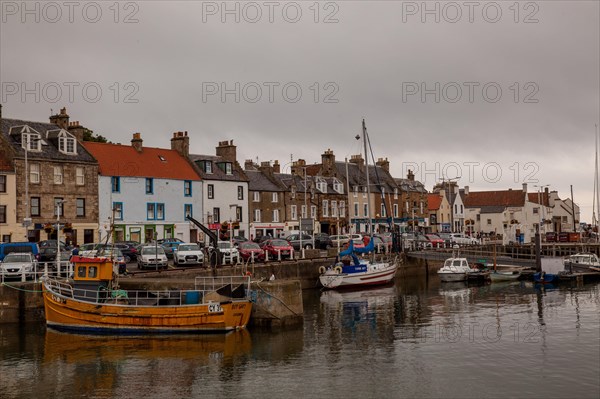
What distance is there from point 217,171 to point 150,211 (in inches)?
416

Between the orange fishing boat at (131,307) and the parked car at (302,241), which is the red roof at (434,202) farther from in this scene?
the orange fishing boat at (131,307)

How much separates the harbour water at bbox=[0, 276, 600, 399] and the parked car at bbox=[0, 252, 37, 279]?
3.50m

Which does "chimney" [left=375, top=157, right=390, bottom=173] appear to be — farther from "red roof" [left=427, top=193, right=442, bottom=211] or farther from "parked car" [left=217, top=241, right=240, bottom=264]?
"parked car" [left=217, top=241, right=240, bottom=264]

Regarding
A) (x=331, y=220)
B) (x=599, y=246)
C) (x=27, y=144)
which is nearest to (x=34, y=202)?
(x=27, y=144)

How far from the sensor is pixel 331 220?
8988cm

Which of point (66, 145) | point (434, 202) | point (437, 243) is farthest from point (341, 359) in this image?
point (434, 202)

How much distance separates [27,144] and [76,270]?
2578cm

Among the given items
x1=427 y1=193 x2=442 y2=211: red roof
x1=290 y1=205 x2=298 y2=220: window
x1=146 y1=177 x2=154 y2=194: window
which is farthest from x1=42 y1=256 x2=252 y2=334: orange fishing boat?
x1=427 y1=193 x2=442 y2=211: red roof

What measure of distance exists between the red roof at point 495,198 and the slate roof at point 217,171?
57248mm

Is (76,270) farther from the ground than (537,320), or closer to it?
farther from the ground

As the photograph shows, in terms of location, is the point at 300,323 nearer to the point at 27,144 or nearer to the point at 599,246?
the point at 27,144

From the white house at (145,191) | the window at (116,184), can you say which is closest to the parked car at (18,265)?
the white house at (145,191)

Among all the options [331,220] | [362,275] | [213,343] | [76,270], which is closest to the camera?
[213,343]

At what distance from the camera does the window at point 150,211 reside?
223 ft
